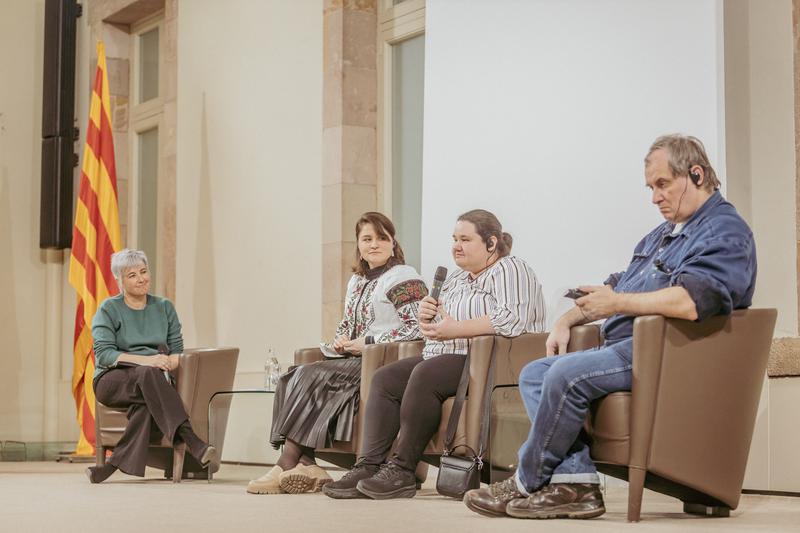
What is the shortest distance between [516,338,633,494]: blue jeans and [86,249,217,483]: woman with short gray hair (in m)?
2.11

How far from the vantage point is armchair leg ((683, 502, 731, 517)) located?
3254 millimetres

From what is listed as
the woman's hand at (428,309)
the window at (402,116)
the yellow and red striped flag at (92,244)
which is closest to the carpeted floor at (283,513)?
the woman's hand at (428,309)

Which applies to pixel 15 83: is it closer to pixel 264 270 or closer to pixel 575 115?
pixel 264 270

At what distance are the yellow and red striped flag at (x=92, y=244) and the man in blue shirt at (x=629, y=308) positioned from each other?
4.73 meters

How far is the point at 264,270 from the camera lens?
694 centimetres

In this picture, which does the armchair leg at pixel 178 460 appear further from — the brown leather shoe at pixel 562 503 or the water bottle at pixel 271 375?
the brown leather shoe at pixel 562 503

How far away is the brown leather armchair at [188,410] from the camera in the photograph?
5.19 meters

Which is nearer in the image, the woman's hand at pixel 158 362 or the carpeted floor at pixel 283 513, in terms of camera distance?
the carpeted floor at pixel 283 513

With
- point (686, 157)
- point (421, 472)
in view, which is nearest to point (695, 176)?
point (686, 157)

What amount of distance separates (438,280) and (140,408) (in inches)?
74.3

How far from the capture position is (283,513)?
3.41 m

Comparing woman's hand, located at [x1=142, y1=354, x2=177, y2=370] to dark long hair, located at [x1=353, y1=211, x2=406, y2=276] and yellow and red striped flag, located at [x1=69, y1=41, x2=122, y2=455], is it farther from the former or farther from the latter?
yellow and red striped flag, located at [x1=69, y1=41, x2=122, y2=455]

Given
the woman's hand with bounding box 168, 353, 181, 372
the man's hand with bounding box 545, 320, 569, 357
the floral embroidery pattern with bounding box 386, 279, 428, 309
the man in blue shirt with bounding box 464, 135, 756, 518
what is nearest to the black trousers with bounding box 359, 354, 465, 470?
the man's hand with bounding box 545, 320, 569, 357

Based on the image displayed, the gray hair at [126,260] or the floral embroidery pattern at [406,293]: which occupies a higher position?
the gray hair at [126,260]
